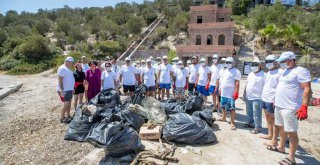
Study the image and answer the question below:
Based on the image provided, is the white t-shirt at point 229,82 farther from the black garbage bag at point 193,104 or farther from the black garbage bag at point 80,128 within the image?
the black garbage bag at point 80,128

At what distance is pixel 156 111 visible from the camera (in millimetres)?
4969

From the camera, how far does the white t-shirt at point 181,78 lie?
6.63 metres

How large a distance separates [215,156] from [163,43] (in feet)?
82.9

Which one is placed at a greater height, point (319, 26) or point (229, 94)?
point (319, 26)

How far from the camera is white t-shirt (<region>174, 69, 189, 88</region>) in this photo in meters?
6.63

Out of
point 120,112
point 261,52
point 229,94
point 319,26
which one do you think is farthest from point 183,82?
point 319,26

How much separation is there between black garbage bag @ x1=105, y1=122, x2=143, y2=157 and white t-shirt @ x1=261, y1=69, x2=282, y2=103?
2599mm

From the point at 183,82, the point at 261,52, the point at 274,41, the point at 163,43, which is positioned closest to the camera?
the point at 183,82

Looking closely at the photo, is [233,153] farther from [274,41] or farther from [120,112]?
[274,41]

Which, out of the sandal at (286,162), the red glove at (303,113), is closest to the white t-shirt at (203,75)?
the sandal at (286,162)

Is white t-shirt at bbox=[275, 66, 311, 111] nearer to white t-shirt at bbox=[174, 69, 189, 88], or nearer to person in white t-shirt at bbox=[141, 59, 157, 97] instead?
white t-shirt at bbox=[174, 69, 189, 88]

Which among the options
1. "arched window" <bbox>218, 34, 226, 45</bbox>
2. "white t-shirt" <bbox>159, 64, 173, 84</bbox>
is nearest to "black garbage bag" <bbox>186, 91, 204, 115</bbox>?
"white t-shirt" <bbox>159, 64, 173, 84</bbox>

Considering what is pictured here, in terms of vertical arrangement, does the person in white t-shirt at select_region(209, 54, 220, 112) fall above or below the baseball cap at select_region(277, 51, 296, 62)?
below

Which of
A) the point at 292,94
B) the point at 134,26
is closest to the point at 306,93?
the point at 292,94
